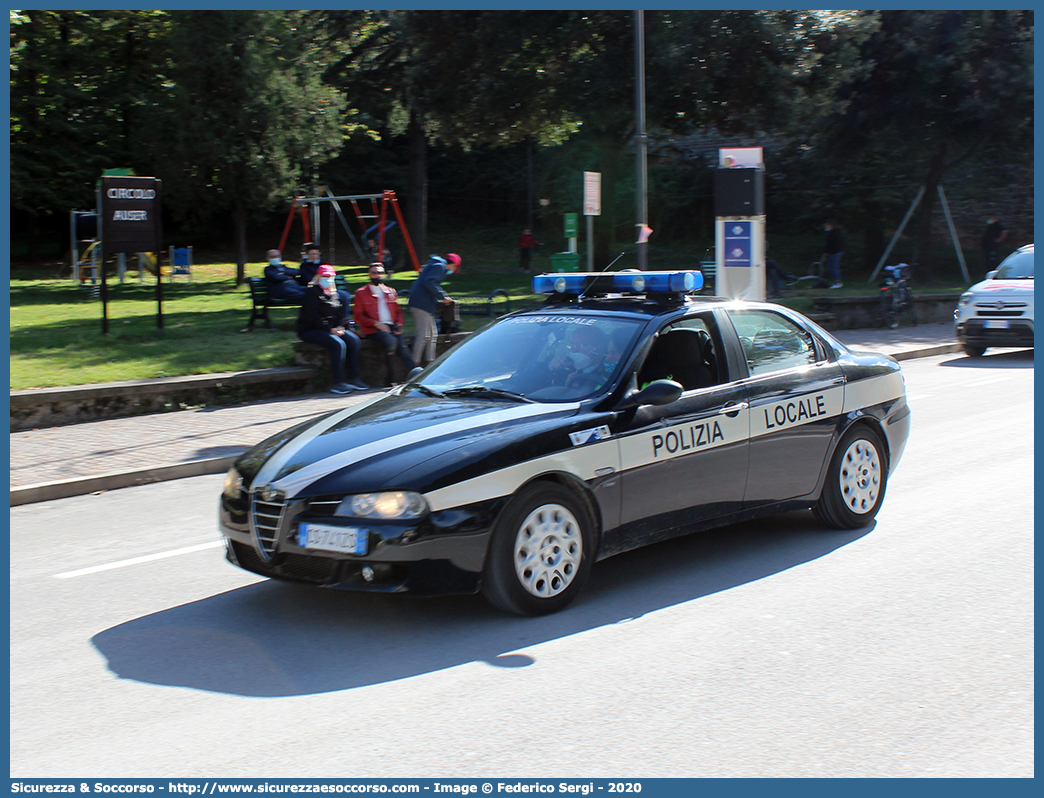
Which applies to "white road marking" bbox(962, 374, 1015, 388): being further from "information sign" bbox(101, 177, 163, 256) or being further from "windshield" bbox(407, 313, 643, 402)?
"information sign" bbox(101, 177, 163, 256)

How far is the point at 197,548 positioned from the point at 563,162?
116 feet

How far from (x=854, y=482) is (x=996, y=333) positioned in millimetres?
12112

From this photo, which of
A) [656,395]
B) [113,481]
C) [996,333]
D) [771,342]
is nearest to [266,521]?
[656,395]

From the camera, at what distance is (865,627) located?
5.10 meters

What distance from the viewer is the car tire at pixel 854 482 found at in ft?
22.5

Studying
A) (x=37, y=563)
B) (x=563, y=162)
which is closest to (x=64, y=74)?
(x=563, y=162)

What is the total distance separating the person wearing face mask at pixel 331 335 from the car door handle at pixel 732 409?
8.26m

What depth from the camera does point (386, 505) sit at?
4.97 meters

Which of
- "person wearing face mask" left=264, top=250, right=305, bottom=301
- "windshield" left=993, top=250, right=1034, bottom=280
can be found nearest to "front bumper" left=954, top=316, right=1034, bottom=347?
"windshield" left=993, top=250, right=1034, bottom=280

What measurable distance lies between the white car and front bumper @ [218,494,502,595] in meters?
14.8

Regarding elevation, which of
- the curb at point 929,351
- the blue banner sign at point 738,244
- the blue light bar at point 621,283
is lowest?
the curb at point 929,351

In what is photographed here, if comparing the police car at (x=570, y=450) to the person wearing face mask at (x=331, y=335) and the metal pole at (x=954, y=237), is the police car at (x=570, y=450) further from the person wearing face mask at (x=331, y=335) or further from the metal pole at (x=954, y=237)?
the metal pole at (x=954, y=237)

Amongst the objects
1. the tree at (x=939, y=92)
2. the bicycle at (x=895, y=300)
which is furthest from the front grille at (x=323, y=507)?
the tree at (x=939, y=92)

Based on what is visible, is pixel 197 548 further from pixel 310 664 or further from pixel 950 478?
pixel 950 478
